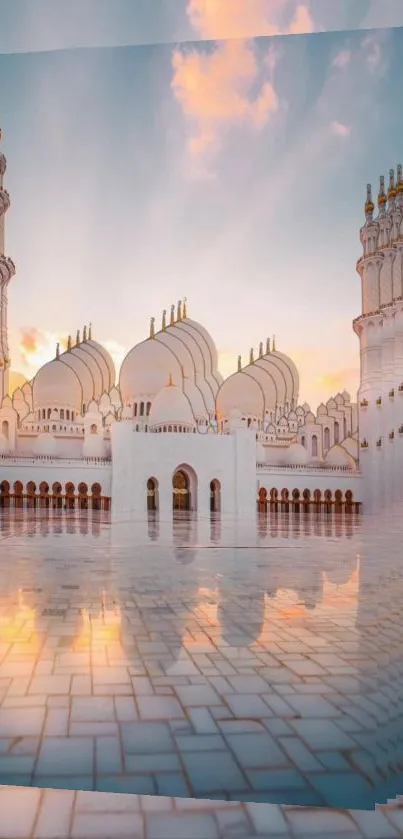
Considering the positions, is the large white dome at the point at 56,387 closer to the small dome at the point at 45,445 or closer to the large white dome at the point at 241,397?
the small dome at the point at 45,445

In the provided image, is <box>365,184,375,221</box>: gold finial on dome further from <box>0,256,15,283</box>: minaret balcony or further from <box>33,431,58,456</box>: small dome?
<box>33,431,58,456</box>: small dome

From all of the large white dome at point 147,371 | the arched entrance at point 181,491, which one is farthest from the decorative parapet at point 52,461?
the large white dome at point 147,371

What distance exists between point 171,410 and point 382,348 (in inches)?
255

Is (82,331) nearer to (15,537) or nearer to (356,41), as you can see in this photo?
(15,537)

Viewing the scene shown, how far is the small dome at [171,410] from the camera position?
1984 cm

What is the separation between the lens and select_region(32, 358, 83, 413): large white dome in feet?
76.3

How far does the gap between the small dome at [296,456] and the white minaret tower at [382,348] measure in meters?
2.43

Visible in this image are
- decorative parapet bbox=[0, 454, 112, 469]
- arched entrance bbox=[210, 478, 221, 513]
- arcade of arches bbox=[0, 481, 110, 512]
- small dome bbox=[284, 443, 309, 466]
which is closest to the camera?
decorative parapet bbox=[0, 454, 112, 469]

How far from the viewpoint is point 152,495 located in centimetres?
1939

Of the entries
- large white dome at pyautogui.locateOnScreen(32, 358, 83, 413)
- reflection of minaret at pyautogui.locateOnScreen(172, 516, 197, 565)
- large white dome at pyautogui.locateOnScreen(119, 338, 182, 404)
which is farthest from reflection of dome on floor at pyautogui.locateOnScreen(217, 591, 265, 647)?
large white dome at pyautogui.locateOnScreen(32, 358, 83, 413)

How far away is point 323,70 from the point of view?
3.61m

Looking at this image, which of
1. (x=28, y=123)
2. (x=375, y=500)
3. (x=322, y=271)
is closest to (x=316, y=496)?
(x=375, y=500)

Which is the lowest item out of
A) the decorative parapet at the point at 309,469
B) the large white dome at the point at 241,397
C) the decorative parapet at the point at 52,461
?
the decorative parapet at the point at 309,469

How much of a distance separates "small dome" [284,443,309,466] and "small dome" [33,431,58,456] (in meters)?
7.44
